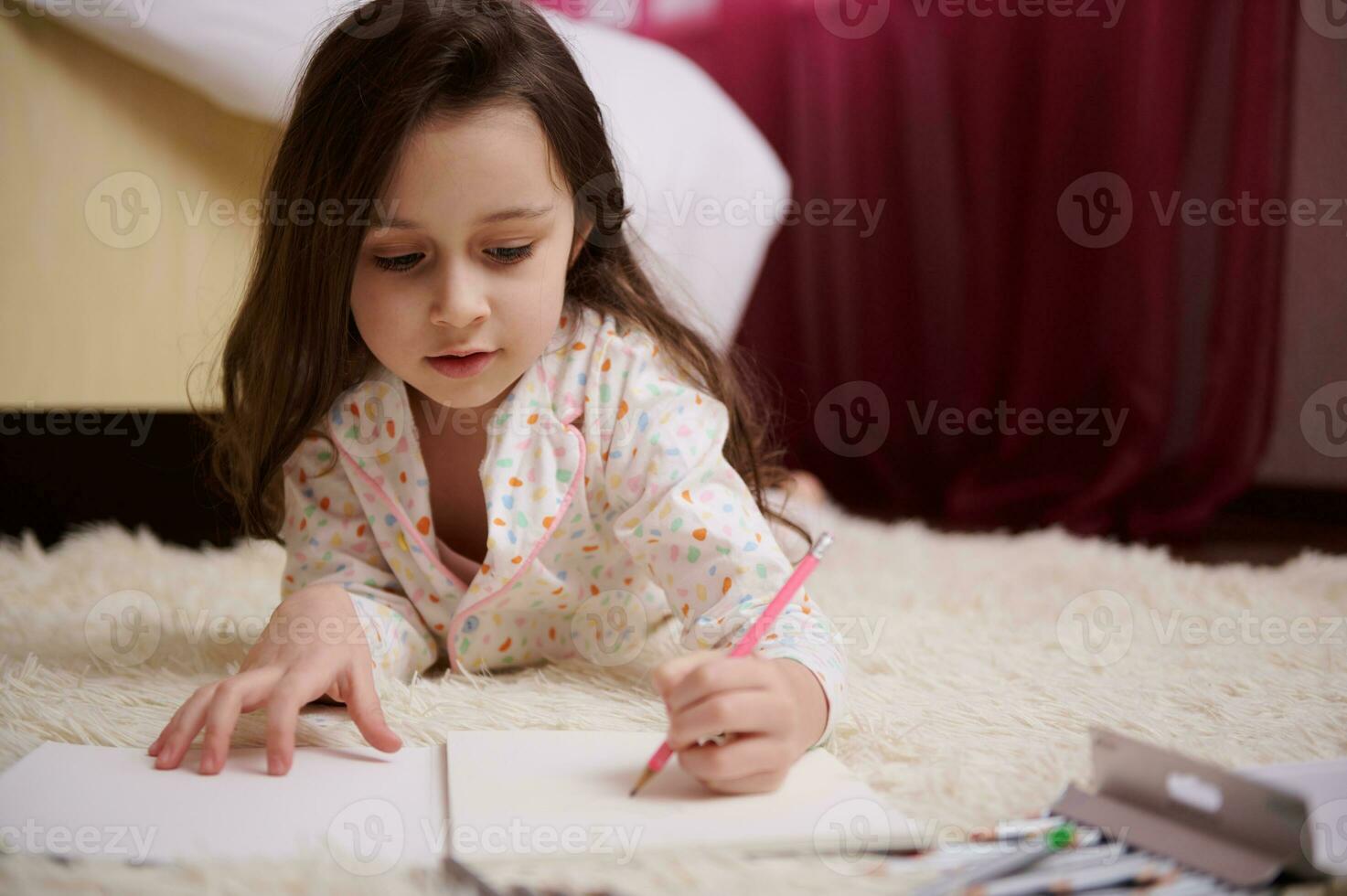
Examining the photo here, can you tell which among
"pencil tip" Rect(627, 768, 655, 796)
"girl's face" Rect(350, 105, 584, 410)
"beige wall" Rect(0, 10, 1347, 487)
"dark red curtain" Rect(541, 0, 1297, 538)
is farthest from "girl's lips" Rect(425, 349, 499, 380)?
"dark red curtain" Rect(541, 0, 1297, 538)

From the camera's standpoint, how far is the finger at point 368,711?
0.74m

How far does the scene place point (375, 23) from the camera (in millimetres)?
906

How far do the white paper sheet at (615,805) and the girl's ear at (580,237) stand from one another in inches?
16.2

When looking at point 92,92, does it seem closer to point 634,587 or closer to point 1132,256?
point 634,587

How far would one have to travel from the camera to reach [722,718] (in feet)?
2.19

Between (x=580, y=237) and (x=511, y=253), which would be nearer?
(x=511, y=253)

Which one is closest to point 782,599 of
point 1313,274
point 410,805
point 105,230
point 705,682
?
point 705,682

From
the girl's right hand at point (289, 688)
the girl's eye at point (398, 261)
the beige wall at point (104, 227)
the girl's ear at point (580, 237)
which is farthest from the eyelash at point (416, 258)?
the beige wall at point (104, 227)

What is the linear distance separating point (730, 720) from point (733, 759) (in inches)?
0.8

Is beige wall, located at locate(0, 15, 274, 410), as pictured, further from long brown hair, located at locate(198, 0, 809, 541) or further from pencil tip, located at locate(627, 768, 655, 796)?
pencil tip, located at locate(627, 768, 655, 796)

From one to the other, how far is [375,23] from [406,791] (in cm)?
54

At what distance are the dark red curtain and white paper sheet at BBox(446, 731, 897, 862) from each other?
1.07 metres

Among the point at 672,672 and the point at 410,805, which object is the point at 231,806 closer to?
the point at 410,805

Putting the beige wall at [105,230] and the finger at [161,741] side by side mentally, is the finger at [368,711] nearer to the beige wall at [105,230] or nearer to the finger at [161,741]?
the finger at [161,741]
